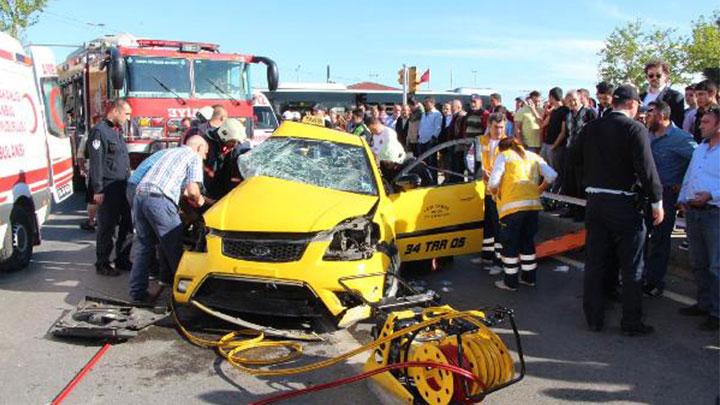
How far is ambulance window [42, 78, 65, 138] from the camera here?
8336 millimetres

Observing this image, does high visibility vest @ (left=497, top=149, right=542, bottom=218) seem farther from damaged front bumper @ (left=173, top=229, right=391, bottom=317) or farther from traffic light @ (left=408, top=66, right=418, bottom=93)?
traffic light @ (left=408, top=66, right=418, bottom=93)

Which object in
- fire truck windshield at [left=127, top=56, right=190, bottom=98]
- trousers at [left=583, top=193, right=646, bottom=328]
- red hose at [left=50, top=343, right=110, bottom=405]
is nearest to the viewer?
red hose at [left=50, top=343, right=110, bottom=405]

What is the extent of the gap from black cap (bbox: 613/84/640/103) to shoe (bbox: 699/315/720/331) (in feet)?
6.26

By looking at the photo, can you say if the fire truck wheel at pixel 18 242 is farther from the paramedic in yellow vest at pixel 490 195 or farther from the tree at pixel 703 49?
the tree at pixel 703 49

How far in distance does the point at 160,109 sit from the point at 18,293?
234 inches

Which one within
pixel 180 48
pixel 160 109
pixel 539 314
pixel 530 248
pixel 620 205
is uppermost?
pixel 180 48

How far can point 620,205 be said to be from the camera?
501 centimetres

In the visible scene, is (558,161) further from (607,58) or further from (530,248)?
(607,58)

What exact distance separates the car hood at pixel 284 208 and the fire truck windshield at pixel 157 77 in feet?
22.5

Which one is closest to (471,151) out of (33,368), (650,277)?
(650,277)

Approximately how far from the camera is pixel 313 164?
20.2ft

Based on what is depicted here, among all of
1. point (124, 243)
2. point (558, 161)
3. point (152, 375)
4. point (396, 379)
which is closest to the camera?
point (396, 379)

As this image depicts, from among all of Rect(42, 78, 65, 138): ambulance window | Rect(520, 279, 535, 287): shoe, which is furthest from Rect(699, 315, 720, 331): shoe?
Rect(42, 78, 65, 138): ambulance window

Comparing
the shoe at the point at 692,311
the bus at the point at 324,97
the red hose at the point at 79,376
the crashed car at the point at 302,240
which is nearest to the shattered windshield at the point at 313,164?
the crashed car at the point at 302,240
